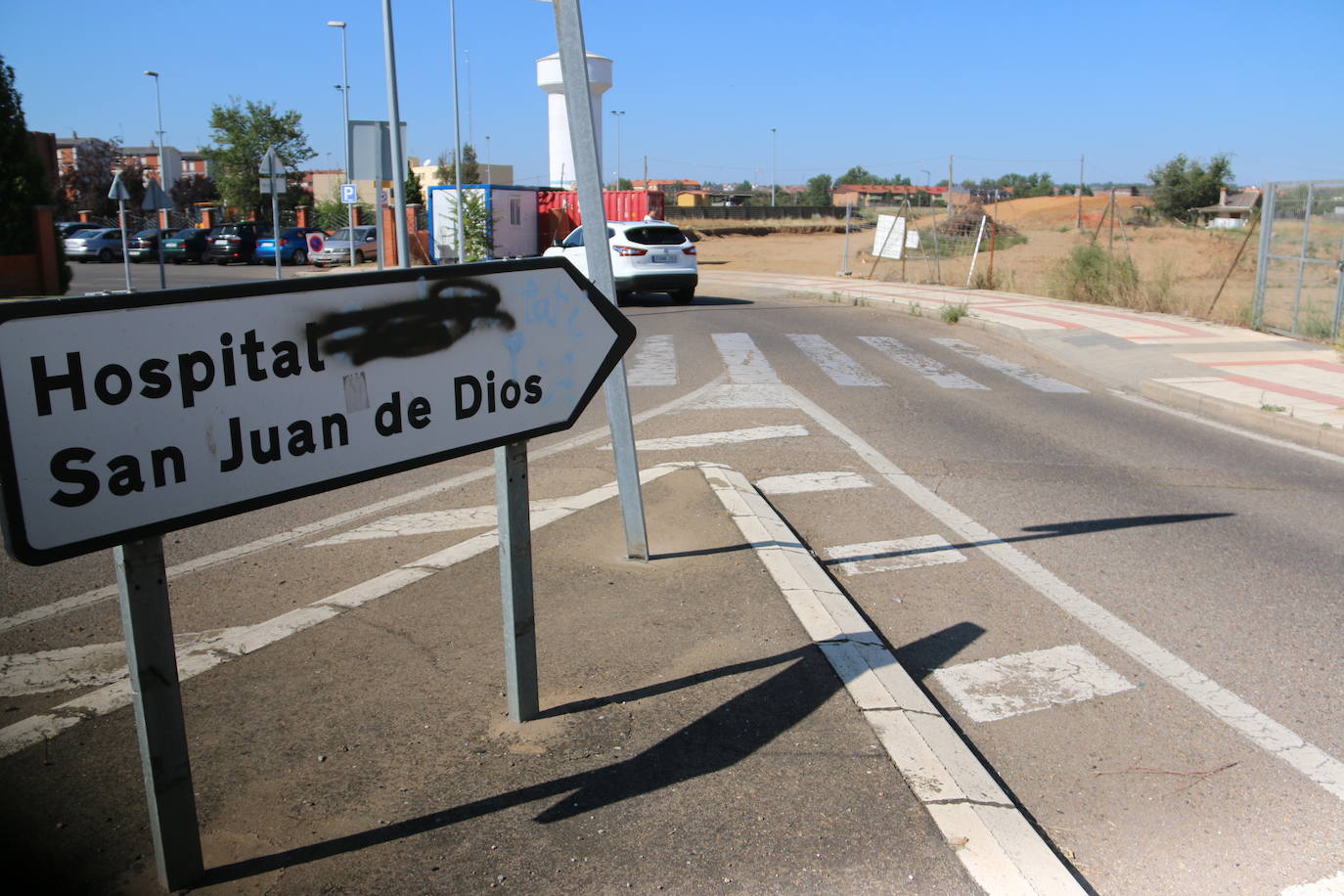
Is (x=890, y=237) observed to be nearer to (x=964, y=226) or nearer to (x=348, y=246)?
(x=964, y=226)

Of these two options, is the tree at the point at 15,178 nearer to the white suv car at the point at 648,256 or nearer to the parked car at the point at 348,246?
the parked car at the point at 348,246

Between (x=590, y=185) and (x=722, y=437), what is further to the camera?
(x=722, y=437)

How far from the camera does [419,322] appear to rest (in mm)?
3021

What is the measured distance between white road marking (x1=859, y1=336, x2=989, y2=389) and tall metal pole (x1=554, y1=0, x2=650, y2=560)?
7.56 meters

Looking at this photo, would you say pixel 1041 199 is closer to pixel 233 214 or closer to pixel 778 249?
pixel 778 249

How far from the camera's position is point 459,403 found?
10.4ft

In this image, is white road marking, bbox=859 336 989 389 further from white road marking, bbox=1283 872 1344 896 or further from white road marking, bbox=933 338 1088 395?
white road marking, bbox=1283 872 1344 896

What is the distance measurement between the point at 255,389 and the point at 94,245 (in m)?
46.8

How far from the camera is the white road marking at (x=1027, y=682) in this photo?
Result: 441 centimetres

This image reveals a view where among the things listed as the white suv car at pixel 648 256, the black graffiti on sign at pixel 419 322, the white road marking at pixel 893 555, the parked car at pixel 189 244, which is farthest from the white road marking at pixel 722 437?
the parked car at pixel 189 244

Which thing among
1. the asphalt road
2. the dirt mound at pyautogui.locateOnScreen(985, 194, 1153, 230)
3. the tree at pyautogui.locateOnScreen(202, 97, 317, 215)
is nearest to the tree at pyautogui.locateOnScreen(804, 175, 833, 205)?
the dirt mound at pyautogui.locateOnScreen(985, 194, 1153, 230)

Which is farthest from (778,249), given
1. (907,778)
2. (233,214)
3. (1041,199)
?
(907,778)

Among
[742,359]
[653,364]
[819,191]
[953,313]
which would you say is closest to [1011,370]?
[742,359]

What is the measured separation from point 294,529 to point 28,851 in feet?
12.1
